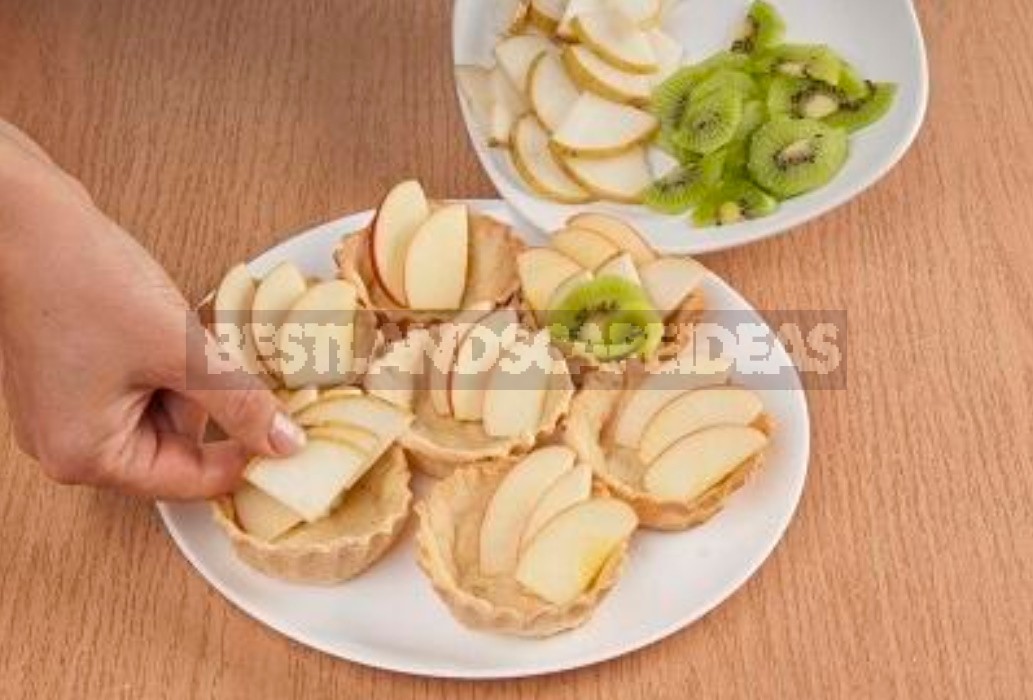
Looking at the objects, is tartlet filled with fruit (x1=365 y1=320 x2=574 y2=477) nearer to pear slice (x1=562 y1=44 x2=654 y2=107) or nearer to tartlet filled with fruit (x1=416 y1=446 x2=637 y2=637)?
tartlet filled with fruit (x1=416 y1=446 x2=637 y2=637)

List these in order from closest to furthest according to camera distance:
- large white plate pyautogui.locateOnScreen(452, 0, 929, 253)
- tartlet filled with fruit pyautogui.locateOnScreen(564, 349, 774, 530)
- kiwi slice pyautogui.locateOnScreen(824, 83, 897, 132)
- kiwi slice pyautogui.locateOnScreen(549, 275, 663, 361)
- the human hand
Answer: the human hand, tartlet filled with fruit pyautogui.locateOnScreen(564, 349, 774, 530), kiwi slice pyautogui.locateOnScreen(549, 275, 663, 361), large white plate pyautogui.locateOnScreen(452, 0, 929, 253), kiwi slice pyautogui.locateOnScreen(824, 83, 897, 132)

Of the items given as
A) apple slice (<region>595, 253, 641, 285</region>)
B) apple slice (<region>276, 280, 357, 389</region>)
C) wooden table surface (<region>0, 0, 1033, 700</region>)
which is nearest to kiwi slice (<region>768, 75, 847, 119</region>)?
wooden table surface (<region>0, 0, 1033, 700</region>)

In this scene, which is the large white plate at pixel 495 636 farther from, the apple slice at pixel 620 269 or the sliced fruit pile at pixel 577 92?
the sliced fruit pile at pixel 577 92

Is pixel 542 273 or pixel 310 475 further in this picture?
pixel 542 273

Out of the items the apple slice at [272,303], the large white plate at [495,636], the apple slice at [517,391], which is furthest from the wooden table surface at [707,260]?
the apple slice at [517,391]

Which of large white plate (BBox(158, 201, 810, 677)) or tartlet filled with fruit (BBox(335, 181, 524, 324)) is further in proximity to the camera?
tartlet filled with fruit (BBox(335, 181, 524, 324))

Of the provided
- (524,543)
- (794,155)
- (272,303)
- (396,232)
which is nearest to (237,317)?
(272,303)

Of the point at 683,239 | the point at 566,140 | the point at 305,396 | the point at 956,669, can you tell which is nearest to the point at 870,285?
the point at 683,239

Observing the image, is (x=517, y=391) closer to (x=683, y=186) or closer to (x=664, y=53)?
(x=683, y=186)
